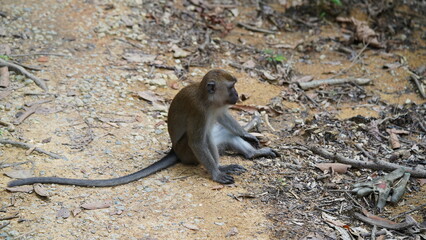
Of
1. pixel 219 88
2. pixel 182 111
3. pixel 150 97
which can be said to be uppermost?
pixel 219 88

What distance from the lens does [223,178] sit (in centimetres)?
713

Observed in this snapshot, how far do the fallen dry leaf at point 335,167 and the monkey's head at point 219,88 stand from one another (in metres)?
1.59

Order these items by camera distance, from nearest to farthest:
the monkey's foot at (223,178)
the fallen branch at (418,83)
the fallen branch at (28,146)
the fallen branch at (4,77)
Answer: the monkey's foot at (223,178) < the fallen branch at (28,146) < the fallen branch at (4,77) < the fallen branch at (418,83)

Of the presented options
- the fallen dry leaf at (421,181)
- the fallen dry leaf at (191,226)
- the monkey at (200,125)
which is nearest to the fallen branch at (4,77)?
the monkey at (200,125)

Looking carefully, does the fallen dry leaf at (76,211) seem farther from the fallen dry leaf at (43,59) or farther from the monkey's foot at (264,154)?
the fallen dry leaf at (43,59)

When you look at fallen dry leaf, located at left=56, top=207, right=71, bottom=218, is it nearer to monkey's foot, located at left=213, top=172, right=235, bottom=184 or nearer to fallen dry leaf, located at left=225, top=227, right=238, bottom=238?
fallen dry leaf, located at left=225, top=227, right=238, bottom=238

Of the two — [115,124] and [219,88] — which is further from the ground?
[219,88]

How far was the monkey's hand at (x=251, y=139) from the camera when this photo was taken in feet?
26.7

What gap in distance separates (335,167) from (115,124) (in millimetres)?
3565

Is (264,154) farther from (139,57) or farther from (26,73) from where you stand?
(26,73)

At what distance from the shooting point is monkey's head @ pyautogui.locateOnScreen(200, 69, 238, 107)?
23.9 ft

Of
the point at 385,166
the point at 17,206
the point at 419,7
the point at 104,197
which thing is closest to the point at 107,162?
the point at 104,197

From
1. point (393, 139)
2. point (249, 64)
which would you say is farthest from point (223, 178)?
point (249, 64)

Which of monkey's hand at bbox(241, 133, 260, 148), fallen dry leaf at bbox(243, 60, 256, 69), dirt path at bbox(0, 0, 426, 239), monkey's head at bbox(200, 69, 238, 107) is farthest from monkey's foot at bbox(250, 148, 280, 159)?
fallen dry leaf at bbox(243, 60, 256, 69)
